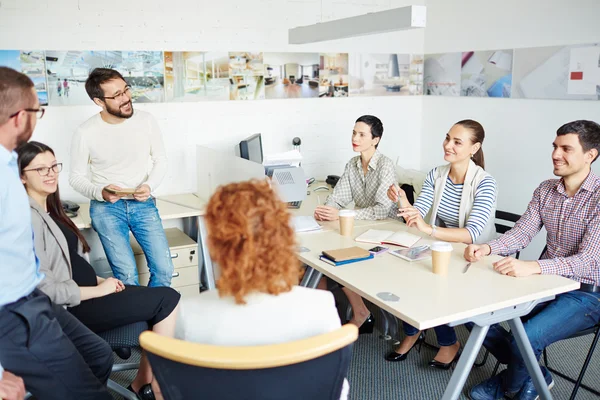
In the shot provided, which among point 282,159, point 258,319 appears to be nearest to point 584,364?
point 258,319

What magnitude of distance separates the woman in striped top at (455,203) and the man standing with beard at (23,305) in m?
1.64

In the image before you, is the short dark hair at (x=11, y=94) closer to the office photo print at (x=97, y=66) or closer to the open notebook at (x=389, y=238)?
the open notebook at (x=389, y=238)

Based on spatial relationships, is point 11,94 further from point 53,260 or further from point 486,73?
point 486,73

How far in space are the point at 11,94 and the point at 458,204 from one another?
2145 mm

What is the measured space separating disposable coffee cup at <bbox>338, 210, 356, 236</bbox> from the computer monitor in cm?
98

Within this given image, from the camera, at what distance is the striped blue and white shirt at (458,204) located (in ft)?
9.09

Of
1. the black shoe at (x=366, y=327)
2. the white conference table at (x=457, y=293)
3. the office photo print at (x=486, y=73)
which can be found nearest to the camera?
the white conference table at (x=457, y=293)

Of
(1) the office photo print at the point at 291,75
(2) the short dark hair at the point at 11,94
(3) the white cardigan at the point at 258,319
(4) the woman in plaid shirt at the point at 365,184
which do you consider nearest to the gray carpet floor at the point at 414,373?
(4) the woman in plaid shirt at the point at 365,184

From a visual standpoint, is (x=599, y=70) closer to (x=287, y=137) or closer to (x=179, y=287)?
(x=287, y=137)

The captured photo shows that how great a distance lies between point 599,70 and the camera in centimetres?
346

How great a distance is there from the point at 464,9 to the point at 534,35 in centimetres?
71

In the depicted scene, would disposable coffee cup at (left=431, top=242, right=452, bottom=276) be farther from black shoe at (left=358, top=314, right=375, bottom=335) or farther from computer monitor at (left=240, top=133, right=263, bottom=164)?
computer monitor at (left=240, top=133, right=263, bottom=164)

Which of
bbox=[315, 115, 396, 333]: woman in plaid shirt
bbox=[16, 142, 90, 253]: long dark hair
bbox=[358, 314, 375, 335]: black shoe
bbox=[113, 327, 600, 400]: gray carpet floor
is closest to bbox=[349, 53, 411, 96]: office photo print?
bbox=[315, 115, 396, 333]: woman in plaid shirt

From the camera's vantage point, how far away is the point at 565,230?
→ 8.13 ft
